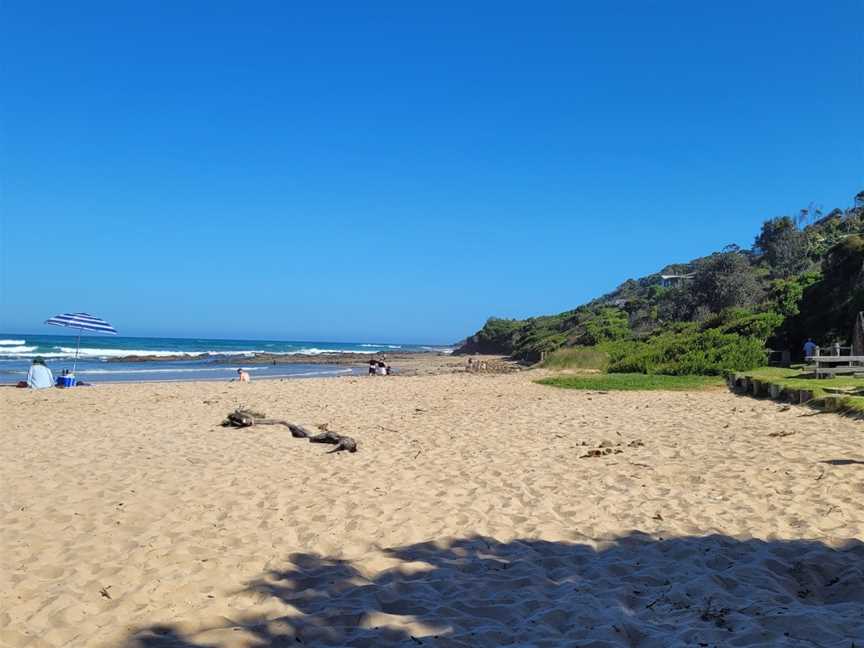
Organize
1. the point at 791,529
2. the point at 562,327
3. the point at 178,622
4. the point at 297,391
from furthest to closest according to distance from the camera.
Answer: the point at 562,327 → the point at 297,391 → the point at 791,529 → the point at 178,622

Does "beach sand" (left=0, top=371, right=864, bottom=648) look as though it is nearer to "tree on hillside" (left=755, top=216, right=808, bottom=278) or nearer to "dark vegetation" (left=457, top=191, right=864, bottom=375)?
"dark vegetation" (left=457, top=191, right=864, bottom=375)

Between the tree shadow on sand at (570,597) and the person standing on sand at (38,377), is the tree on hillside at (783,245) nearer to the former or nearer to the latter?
the person standing on sand at (38,377)

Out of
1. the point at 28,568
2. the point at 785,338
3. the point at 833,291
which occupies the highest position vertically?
the point at 833,291

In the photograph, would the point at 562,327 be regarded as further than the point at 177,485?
Yes

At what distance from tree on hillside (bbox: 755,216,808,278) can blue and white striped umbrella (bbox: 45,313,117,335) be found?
181 feet

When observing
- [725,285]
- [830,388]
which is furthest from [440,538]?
[725,285]

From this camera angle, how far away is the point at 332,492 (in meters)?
6.80

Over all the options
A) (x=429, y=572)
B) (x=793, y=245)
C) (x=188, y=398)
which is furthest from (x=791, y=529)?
(x=793, y=245)

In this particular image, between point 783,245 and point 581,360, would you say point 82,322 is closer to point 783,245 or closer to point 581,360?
point 581,360

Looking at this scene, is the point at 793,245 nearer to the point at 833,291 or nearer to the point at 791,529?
the point at 833,291

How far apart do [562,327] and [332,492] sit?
5419cm

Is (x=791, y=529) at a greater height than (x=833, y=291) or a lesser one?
lesser

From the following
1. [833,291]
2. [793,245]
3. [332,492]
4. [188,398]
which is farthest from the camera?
[793,245]

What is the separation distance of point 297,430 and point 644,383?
11.5 m
